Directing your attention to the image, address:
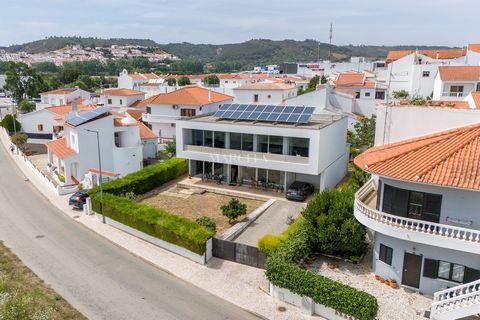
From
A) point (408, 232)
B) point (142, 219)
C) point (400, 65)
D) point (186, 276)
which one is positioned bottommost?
point (186, 276)

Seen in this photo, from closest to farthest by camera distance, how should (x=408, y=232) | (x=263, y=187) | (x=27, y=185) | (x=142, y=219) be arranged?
(x=408, y=232) < (x=142, y=219) < (x=263, y=187) < (x=27, y=185)

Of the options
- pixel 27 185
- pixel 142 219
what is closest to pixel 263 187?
pixel 142 219

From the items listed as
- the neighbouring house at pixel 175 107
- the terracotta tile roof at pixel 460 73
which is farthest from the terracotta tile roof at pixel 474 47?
the neighbouring house at pixel 175 107

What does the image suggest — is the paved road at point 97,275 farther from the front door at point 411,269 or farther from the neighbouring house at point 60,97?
the neighbouring house at point 60,97

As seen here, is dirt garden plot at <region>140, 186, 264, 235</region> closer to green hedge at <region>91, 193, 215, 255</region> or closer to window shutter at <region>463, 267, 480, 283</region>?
green hedge at <region>91, 193, 215, 255</region>

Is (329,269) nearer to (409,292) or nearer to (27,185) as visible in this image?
(409,292)

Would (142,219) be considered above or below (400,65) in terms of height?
below

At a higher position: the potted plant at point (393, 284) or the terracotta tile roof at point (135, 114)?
the terracotta tile roof at point (135, 114)
